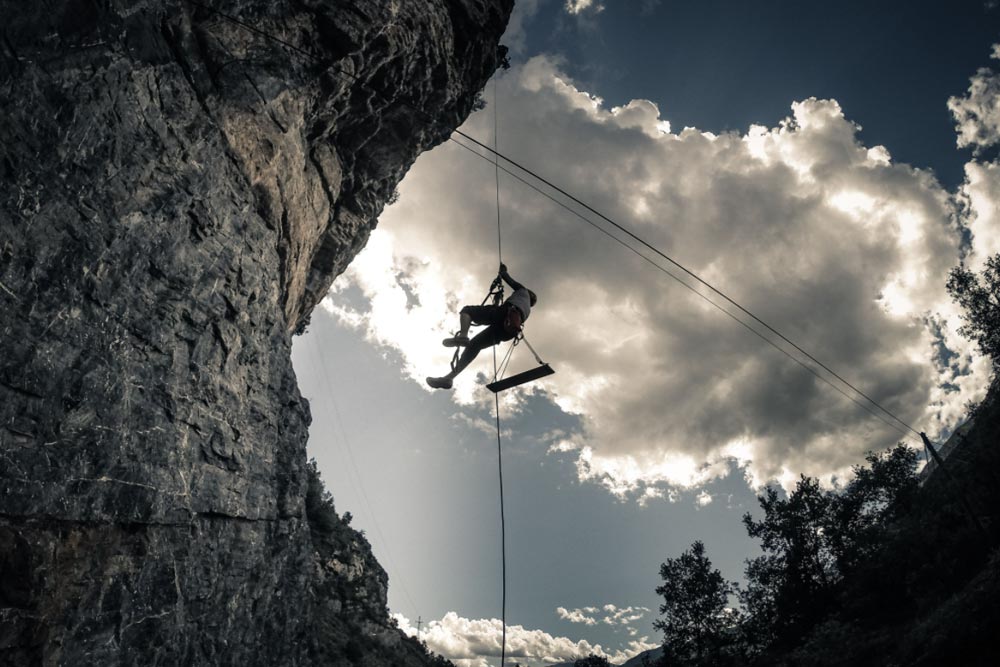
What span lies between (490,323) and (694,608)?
120 feet

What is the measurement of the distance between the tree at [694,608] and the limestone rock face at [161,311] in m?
33.7

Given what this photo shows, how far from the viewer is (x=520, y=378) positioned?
9055 millimetres

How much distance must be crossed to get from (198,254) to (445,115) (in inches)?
385

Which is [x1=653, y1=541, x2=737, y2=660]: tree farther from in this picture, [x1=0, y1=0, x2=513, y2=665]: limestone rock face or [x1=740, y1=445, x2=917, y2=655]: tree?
[x1=0, y1=0, x2=513, y2=665]: limestone rock face

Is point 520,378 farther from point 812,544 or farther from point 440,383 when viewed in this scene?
point 812,544

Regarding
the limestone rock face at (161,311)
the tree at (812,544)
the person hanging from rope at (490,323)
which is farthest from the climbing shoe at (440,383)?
the tree at (812,544)

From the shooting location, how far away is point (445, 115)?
15141 millimetres

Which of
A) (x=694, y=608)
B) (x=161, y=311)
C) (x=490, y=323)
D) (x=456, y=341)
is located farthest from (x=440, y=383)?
(x=694, y=608)

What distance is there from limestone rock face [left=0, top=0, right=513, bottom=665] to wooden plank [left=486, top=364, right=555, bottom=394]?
4579 mm

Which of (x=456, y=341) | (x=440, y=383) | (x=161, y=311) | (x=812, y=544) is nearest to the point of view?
(x=161, y=311)

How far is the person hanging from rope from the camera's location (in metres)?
8.38

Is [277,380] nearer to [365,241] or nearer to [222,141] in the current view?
[222,141]

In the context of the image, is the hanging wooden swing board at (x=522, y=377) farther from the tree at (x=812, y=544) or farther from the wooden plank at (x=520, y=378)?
the tree at (x=812, y=544)

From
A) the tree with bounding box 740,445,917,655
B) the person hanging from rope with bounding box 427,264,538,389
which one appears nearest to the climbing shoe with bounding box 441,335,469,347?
the person hanging from rope with bounding box 427,264,538,389
